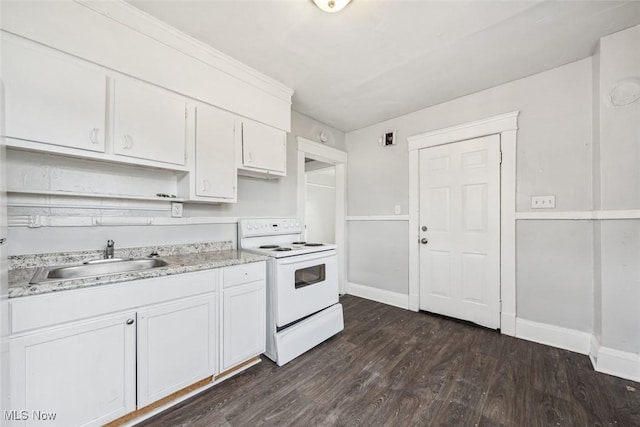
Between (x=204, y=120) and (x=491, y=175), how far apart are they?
2779mm

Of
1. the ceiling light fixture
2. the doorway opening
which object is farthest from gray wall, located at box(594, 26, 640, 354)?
the doorway opening

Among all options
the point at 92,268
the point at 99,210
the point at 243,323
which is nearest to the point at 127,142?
the point at 99,210

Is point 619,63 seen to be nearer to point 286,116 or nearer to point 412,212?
point 412,212

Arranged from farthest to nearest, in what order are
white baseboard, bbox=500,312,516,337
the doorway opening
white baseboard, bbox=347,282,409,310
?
the doorway opening → white baseboard, bbox=347,282,409,310 → white baseboard, bbox=500,312,516,337

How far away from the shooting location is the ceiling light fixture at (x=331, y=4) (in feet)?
4.85

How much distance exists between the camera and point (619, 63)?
5.92ft

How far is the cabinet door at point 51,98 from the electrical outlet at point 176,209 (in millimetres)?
619

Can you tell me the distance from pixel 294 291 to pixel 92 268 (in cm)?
139

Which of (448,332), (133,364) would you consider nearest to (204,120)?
(133,364)

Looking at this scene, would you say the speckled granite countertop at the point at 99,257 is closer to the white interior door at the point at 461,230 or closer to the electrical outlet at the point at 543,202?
the white interior door at the point at 461,230

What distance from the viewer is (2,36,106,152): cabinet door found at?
1.22 m

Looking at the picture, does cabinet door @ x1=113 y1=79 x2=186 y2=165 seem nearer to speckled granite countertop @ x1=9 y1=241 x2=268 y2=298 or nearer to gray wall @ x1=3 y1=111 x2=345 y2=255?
gray wall @ x1=3 y1=111 x2=345 y2=255

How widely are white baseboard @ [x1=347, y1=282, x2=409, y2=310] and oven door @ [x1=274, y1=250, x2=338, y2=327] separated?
1101 mm

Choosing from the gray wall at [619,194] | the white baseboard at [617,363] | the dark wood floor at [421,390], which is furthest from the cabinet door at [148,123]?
the white baseboard at [617,363]
